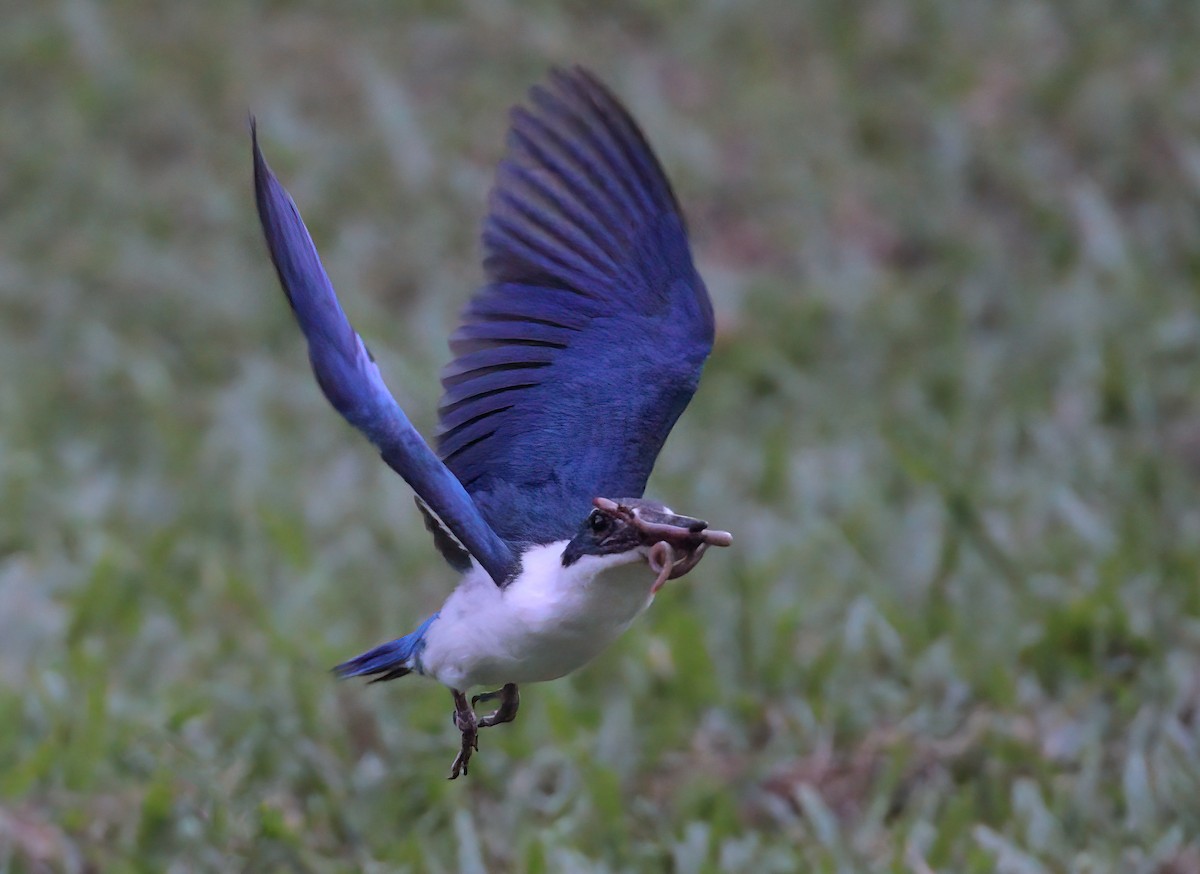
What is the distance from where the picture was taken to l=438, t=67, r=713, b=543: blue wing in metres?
3.04

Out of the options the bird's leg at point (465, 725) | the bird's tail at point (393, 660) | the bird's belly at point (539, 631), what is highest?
the bird's tail at point (393, 660)

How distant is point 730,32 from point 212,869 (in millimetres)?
4755

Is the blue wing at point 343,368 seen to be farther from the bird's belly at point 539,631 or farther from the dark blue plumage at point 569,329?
the dark blue plumage at point 569,329

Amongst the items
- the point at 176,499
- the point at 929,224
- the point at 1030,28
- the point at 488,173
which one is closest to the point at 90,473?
the point at 176,499

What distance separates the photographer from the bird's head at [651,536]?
8.03ft

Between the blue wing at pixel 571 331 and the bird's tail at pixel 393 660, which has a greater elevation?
the blue wing at pixel 571 331

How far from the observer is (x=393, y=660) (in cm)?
312

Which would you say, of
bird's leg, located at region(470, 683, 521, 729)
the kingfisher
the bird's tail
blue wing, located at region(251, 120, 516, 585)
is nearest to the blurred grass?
the bird's tail

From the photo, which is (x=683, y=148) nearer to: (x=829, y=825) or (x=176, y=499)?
(x=176, y=499)

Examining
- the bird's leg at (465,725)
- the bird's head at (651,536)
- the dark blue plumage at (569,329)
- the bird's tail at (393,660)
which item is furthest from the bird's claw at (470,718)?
the bird's head at (651,536)

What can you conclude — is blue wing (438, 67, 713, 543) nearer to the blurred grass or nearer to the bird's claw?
the bird's claw

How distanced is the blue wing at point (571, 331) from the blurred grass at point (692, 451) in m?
1.05

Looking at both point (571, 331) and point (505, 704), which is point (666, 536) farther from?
point (571, 331)

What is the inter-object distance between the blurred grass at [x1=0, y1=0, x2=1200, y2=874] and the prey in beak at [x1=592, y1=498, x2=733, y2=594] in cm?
142
